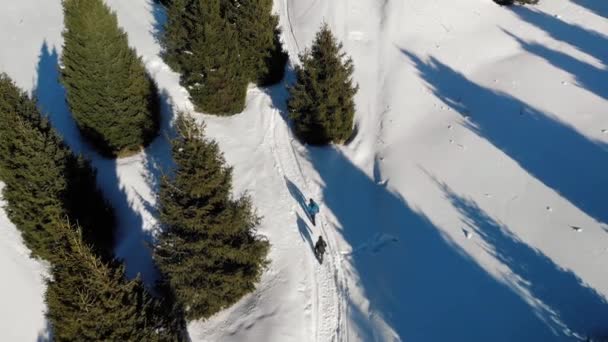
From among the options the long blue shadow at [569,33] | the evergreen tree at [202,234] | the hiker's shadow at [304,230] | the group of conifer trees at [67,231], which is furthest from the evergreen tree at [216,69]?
the long blue shadow at [569,33]

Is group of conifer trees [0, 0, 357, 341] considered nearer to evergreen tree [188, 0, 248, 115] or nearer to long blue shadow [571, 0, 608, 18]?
evergreen tree [188, 0, 248, 115]

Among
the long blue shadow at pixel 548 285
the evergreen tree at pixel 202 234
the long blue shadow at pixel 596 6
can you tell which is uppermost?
the evergreen tree at pixel 202 234

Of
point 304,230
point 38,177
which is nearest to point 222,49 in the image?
point 304,230

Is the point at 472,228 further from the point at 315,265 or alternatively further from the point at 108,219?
the point at 108,219

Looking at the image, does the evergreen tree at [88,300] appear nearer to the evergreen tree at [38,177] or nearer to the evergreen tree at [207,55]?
the evergreen tree at [38,177]

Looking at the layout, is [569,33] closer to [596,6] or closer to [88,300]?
[596,6]

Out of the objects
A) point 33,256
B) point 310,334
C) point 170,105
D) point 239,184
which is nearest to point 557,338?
Answer: point 310,334

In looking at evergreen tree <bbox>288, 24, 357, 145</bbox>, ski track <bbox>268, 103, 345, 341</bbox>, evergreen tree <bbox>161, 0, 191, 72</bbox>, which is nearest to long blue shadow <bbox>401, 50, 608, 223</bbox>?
evergreen tree <bbox>288, 24, 357, 145</bbox>
